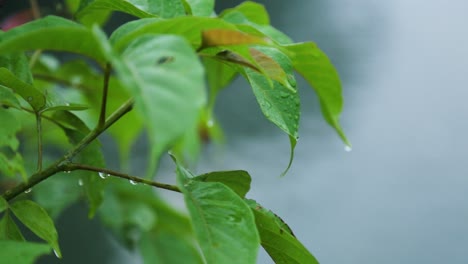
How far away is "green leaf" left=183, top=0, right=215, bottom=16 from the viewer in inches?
24.9

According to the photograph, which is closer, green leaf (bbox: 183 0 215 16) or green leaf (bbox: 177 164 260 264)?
green leaf (bbox: 177 164 260 264)

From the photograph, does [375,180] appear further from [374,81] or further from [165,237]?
[165,237]

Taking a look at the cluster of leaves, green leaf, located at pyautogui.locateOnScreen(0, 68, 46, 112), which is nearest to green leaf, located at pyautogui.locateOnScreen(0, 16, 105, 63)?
the cluster of leaves

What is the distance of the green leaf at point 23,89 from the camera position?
1.81 ft

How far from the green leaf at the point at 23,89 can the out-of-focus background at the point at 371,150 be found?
2.37 meters

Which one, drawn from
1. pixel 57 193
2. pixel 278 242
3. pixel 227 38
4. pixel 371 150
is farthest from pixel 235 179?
pixel 371 150

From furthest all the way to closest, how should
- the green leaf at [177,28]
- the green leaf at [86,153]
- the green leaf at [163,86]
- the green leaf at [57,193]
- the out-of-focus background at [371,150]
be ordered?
the out-of-focus background at [371,150] < the green leaf at [57,193] < the green leaf at [86,153] < the green leaf at [177,28] < the green leaf at [163,86]

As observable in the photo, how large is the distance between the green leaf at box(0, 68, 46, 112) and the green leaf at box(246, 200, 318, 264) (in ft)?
0.62

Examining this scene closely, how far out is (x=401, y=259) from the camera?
3129mm

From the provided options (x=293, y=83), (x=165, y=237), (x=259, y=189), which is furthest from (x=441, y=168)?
(x=293, y=83)

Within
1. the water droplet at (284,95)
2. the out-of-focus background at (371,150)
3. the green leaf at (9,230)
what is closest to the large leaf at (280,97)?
the water droplet at (284,95)

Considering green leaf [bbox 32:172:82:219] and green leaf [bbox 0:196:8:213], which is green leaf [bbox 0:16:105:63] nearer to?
green leaf [bbox 0:196:8:213]

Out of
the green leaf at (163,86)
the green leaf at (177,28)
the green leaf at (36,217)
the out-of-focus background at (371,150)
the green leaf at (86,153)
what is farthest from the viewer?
the out-of-focus background at (371,150)

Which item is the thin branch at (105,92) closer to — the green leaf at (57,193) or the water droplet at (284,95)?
the water droplet at (284,95)
